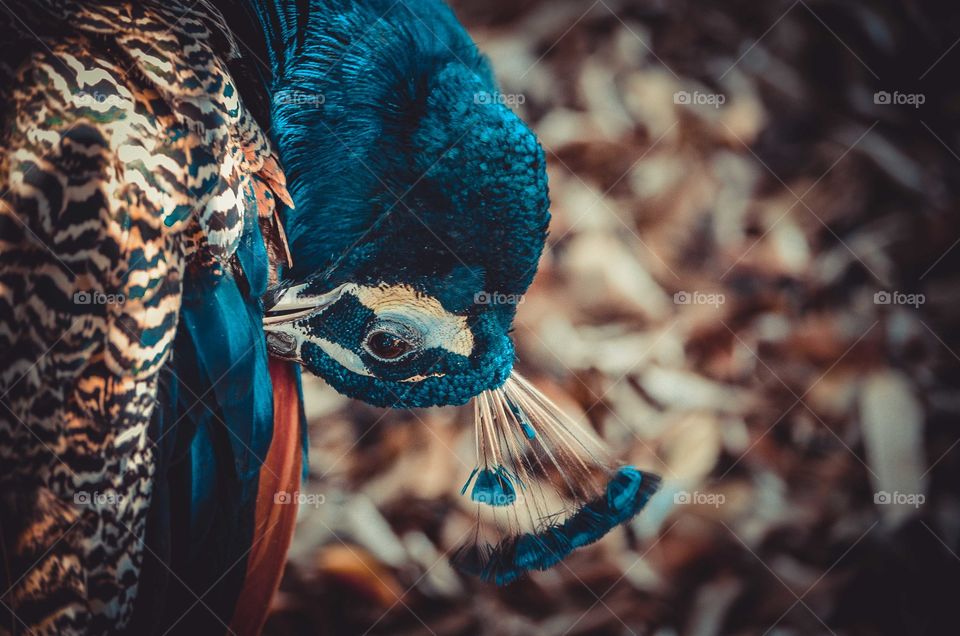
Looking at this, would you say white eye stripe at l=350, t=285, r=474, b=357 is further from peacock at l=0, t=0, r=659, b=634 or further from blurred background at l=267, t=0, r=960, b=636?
blurred background at l=267, t=0, r=960, b=636

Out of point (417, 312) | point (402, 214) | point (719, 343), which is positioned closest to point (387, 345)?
point (417, 312)

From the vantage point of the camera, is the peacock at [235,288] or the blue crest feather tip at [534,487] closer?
the peacock at [235,288]

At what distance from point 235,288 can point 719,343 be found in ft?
2.06

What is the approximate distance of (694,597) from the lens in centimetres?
107

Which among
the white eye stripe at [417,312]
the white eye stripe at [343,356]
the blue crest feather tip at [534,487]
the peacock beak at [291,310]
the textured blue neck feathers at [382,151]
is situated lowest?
the blue crest feather tip at [534,487]

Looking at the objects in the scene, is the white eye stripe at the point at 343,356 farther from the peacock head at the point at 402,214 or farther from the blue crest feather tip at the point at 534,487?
the blue crest feather tip at the point at 534,487

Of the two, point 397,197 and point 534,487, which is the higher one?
point 397,197

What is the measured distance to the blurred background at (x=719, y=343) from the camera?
3.36 ft

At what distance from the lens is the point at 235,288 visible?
884 mm

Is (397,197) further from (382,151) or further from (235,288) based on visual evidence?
(235,288)

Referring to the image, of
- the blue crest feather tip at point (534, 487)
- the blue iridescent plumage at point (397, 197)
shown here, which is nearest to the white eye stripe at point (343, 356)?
the blue iridescent plumage at point (397, 197)

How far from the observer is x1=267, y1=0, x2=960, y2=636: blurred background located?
3.36 feet

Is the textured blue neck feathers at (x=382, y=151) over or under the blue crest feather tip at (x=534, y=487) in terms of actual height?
over

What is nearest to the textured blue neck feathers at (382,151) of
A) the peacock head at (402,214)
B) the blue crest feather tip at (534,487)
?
the peacock head at (402,214)
